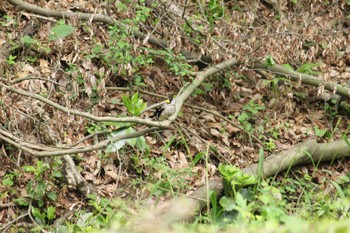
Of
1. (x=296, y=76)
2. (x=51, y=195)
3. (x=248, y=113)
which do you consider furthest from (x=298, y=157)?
(x=51, y=195)

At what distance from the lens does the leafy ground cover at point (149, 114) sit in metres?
5.23

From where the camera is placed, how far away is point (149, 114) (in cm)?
661

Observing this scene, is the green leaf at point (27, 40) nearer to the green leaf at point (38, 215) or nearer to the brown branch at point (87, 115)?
the brown branch at point (87, 115)

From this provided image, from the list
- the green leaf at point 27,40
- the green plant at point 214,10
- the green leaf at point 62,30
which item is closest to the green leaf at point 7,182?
the green leaf at point 62,30

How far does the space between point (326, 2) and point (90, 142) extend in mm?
4708

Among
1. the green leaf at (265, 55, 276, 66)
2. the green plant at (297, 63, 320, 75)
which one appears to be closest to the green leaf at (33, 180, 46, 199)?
the green leaf at (265, 55, 276, 66)

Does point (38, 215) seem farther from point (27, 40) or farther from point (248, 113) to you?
point (248, 113)

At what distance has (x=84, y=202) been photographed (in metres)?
5.47

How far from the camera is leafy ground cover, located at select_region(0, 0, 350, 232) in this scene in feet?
17.2

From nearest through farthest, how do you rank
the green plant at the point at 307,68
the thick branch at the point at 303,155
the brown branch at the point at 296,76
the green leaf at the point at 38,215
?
1. the green leaf at the point at 38,215
2. the thick branch at the point at 303,155
3. the brown branch at the point at 296,76
4. the green plant at the point at 307,68

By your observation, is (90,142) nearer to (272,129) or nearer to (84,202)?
(84,202)

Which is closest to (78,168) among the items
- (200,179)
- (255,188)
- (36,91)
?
(36,91)

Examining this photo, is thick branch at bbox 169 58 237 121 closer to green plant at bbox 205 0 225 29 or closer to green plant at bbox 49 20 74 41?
green plant at bbox 205 0 225 29

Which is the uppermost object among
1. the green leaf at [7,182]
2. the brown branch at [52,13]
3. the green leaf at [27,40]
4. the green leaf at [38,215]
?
the brown branch at [52,13]
